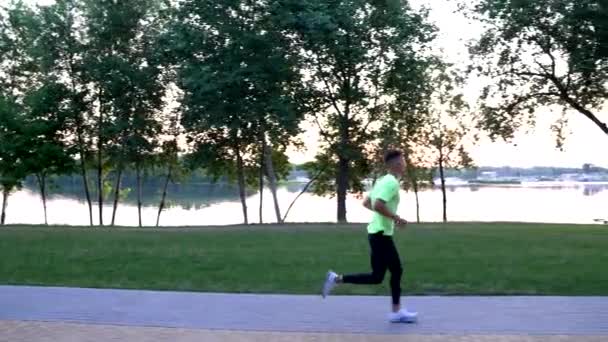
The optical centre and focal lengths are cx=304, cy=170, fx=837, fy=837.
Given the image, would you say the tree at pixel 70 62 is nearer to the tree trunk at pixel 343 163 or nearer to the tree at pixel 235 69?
the tree at pixel 235 69

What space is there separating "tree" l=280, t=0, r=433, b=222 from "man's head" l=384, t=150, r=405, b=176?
2039cm

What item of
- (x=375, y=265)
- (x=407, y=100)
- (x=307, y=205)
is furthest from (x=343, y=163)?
(x=375, y=265)

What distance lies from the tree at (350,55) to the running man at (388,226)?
20.5 metres

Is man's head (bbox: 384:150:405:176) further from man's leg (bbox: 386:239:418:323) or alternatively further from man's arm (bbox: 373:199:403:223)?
man's leg (bbox: 386:239:418:323)

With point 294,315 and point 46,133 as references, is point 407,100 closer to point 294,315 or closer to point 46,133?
point 46,133

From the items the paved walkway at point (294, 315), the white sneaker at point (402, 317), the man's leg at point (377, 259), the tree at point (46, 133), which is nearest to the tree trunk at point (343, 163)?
the tree at point (46, 133)

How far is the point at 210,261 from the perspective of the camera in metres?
13.1

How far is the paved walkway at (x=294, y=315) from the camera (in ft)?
24.8

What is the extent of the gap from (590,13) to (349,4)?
8.35m

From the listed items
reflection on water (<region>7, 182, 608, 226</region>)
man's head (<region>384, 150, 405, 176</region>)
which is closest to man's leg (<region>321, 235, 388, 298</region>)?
man's head (<region>384, 150, 405, 176</region>)

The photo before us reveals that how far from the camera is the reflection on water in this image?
1764 inches

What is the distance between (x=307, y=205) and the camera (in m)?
53.4

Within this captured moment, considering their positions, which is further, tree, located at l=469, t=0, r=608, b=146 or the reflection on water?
the reflection on water

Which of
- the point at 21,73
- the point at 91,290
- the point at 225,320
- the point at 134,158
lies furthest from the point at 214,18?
the point at 225,320
